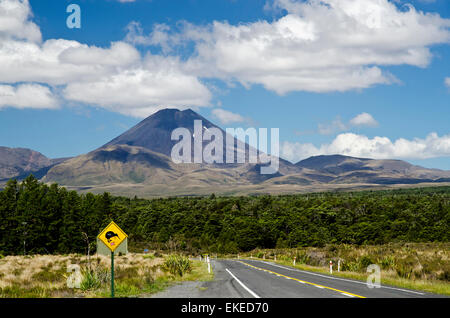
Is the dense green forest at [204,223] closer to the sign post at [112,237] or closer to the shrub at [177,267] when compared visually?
the shrub at [177,267]

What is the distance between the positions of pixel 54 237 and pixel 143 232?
39775mm

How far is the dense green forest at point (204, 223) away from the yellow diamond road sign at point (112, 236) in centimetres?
6507

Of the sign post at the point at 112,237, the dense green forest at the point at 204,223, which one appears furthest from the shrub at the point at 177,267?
the dense green forest at the point at 204,223

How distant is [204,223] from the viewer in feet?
392

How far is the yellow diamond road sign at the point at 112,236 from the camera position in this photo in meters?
16.0

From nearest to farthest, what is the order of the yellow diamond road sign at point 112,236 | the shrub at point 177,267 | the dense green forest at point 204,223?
the yellow diamond road sign at point 112,236
the shrub at point 177,267
the dense green forest at point 204,223

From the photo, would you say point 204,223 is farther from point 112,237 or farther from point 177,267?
point 112,237

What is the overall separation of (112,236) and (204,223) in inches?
4111

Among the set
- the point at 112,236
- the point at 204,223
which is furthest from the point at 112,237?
the point at 204,223

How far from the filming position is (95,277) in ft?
62.2

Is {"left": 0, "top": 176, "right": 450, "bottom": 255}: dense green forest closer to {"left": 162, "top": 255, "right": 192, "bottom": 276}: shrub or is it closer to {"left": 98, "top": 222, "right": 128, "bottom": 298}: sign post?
{"left": 162, "top": 255, "right": 192, "bottom": 276}: shrub

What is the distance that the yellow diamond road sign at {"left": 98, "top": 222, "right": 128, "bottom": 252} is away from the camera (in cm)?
1599
